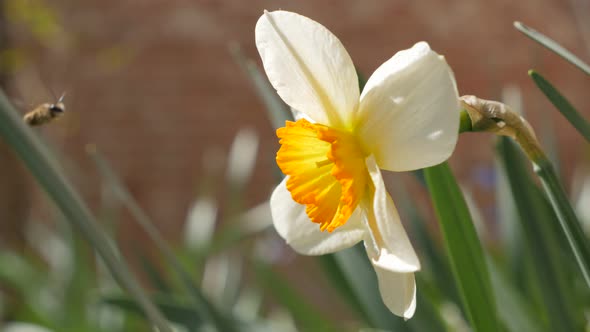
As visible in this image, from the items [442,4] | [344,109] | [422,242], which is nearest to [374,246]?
[344,109]

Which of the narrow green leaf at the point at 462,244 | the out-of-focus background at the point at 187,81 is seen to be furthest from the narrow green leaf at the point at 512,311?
the out-of-focus background at the point at 187,81

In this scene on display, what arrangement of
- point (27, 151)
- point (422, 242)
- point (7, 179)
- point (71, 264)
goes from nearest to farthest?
1. point (27, 151)
2. point (422, 242)
3. point (71, 264)
4. point (7, 179)

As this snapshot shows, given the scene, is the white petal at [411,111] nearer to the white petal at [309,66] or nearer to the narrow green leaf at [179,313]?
the white petal at [309,66]

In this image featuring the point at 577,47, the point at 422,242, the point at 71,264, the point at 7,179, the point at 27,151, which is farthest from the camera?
the point at 7,179

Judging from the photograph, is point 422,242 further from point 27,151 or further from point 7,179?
point 7,179

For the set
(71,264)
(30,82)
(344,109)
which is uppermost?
(30,82)

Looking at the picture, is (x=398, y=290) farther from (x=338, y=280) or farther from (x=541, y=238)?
(x=338, y=280)

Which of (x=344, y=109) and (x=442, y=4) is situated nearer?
(x=344, y=109)

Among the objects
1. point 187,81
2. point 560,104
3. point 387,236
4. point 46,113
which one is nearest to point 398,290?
point 387,236
